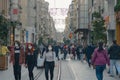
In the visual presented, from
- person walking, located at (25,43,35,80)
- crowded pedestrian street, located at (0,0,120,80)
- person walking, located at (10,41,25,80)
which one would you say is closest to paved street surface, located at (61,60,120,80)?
crowded pedestrian street, located at (0,0,120,80)

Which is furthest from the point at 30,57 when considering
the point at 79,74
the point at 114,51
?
the point at 79,74

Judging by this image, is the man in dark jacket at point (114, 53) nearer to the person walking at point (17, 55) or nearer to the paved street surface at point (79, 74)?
the paved street surface at point (79, 74)

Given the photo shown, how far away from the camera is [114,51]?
78.0 feet

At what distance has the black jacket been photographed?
23.7 metres

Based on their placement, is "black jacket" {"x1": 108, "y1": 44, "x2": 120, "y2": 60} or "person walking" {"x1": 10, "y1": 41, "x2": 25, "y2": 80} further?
"black jacket" {"x1": 108, "y1": 44, "x2": 120, "y2": 60}

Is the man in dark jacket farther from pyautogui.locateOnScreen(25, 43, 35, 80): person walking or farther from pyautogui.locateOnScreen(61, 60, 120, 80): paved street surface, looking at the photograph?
pyautogui.locateOnScreen(25, 43, 35, 80): person walking

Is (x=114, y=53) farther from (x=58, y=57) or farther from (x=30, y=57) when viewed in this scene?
(x=58, y=57)

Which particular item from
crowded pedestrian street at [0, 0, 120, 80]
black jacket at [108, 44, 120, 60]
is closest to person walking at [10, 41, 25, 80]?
crowded pedestrian street at [0, 0, 120, 80]

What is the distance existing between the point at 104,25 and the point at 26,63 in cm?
3451

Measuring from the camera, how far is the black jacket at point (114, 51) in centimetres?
2369

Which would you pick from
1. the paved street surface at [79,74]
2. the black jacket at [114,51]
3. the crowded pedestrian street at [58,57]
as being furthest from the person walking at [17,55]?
the black jacket at [114,51]

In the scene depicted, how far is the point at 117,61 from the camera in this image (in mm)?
24312

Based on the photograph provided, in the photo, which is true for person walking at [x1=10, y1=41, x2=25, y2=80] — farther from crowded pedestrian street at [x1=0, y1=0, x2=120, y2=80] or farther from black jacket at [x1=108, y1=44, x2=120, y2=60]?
black jacket at [x1=108, y1=44, x2=120, y2=60]

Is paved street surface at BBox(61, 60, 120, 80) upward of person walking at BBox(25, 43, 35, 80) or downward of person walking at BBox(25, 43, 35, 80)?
downward
